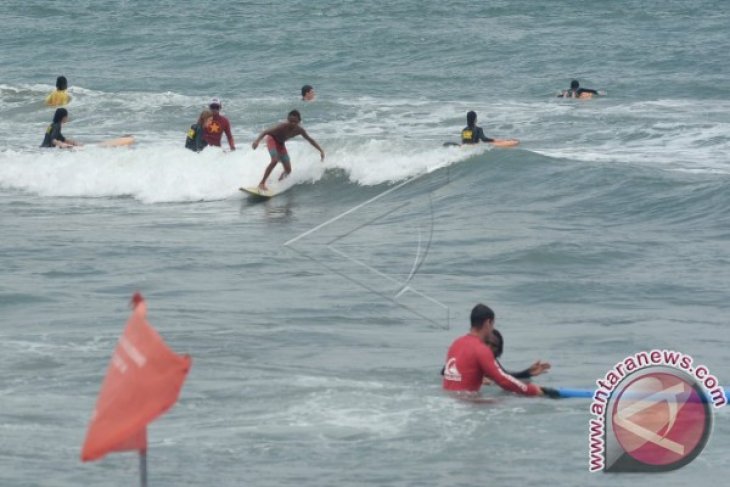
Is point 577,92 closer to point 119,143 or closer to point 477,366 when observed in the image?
point 119,143

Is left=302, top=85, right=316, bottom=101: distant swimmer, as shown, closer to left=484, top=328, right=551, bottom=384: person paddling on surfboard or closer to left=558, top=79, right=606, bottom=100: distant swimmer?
left=558, top=79, right=606, bottom=100: distant swimmer

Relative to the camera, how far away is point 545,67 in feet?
111

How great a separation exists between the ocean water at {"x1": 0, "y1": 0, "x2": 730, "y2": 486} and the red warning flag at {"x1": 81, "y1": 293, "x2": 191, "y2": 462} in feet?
8.90

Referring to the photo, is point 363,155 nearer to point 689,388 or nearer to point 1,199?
point 1,199

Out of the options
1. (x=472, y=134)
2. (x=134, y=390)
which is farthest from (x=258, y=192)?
(x=134, y=390)

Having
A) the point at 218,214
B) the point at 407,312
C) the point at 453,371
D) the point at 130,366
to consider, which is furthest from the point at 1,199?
the point at 130,366

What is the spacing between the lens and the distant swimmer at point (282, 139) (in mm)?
18547

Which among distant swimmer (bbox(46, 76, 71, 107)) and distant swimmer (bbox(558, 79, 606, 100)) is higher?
distant swimmer (bbox(558, 79, 606, 100))

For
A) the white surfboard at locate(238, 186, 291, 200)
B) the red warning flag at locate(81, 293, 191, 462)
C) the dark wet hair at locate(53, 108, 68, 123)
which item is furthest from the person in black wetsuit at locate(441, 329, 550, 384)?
the dark wet hair at locate(53, 108, 68, 123)

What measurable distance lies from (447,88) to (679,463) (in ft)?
80.1

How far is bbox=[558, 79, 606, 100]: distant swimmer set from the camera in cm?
2869

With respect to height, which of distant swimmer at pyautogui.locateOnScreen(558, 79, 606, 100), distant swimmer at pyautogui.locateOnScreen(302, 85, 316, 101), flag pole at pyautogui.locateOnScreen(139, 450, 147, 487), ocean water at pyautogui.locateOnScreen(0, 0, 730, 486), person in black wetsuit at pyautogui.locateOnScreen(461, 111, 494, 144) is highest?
distant swimmer at pyautogui.locateOnScreen(558, 79, 606, 100)

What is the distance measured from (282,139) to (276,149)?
0.22 m

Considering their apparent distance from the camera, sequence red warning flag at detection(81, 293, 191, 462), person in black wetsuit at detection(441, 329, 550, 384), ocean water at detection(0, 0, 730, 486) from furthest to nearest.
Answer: person in black wetsuit at detection(441, 329, 550, 384) < ocean water at detection(0, 0, 730, 486) < red warning flag at detection(81, 293, 191, 462)
